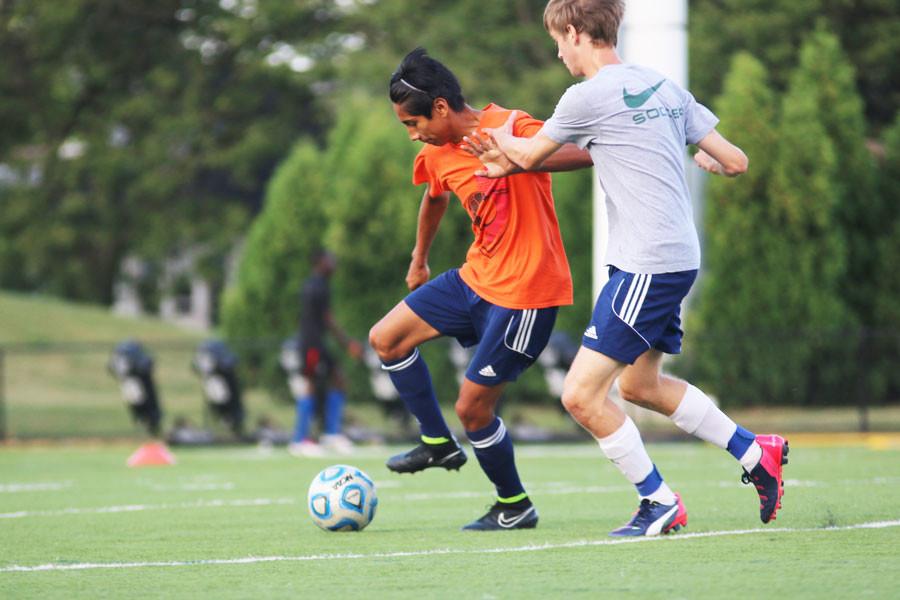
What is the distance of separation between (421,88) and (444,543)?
80.6 inches

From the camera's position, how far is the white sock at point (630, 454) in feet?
21.8

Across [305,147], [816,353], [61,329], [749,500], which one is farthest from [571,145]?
[61,329]

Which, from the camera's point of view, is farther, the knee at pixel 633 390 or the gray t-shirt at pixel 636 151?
the knee at pixel 633 390

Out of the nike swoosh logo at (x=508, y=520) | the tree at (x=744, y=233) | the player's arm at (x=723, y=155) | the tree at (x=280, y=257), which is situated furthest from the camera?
the tree at (x=280, y=257)

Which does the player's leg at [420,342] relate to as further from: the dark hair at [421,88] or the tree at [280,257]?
the tree at [280,257]

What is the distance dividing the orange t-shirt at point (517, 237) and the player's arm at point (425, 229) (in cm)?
43

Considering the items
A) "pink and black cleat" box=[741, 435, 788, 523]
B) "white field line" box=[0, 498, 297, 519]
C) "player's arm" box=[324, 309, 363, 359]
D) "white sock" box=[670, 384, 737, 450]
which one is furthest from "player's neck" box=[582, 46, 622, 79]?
"player's arm" box=[324, 309, 363, 359]

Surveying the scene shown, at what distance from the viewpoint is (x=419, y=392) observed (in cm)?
757

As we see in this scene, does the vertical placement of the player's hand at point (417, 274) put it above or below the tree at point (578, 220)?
above

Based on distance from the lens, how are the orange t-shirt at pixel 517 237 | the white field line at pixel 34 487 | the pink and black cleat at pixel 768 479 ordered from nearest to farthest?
the pink and black cleat at pixel 768 479 → the orange t-shirt at pixel 517 237 → the white field line at pixel 34 487

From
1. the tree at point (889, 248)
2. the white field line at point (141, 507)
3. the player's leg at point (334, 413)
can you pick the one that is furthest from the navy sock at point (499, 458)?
the tree at point (889, 248)

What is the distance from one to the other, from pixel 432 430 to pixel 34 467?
8550 mm

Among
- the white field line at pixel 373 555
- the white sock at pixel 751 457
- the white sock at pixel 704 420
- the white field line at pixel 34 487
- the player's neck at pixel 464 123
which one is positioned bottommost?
the white field line at pixel 34 487

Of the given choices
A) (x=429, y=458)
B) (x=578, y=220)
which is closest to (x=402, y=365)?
(x=429, y=458)
